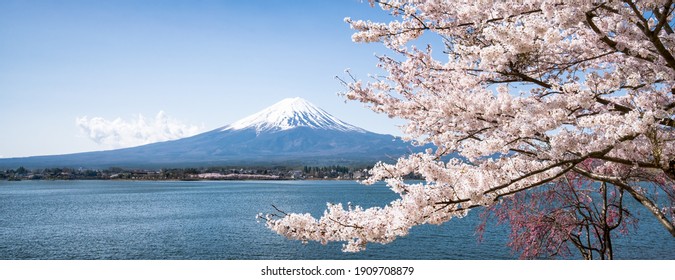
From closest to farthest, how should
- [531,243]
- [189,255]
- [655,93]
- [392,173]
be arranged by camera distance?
[655,93] < [392,173] < [531,243] < [189,255]

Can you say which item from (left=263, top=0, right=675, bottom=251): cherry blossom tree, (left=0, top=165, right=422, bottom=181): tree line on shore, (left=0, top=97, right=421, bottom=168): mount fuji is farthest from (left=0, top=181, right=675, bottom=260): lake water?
(left=0, top=97, right=421, bottom=168): mount fuji

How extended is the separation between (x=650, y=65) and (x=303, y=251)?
10.9 meters

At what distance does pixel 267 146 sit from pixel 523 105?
5123 centimetres

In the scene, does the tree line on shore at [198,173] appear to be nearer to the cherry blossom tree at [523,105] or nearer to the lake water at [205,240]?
the lake water at [205,240]

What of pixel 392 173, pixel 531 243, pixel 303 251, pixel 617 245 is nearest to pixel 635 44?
pixel 392 173

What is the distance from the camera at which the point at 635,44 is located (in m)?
2.70

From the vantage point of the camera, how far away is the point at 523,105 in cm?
292

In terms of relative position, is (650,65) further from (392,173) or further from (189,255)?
(189,255)

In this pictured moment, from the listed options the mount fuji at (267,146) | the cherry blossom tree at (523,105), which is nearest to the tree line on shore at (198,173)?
the mount fuji at (267,146)

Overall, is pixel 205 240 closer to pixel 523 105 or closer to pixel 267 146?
pixel 523 105

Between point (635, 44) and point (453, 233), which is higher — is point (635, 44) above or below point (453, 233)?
above

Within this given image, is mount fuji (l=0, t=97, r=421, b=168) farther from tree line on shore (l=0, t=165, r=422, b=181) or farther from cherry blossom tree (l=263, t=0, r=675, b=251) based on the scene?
cherry blossom tree (l=263, t=0, r=675, b=251)

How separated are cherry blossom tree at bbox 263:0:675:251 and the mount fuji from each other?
3031 centimetres

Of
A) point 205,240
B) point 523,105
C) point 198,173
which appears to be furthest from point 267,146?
point 523,105
